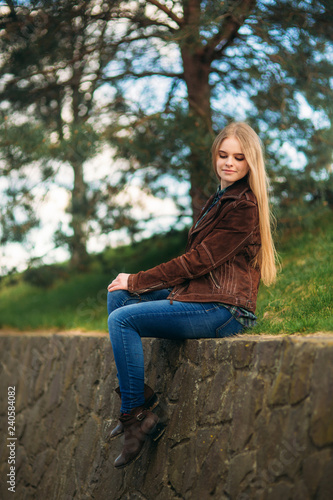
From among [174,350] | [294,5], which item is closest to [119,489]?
[174,350]

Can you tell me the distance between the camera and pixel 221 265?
9.64ft

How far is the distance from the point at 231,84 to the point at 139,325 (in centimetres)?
433

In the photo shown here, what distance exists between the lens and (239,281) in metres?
2.92

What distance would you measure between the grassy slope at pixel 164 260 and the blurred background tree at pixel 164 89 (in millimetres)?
486

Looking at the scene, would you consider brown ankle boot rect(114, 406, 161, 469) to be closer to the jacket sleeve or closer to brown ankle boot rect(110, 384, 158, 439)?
brown ankle boot rect(110, 384, 158, 439)

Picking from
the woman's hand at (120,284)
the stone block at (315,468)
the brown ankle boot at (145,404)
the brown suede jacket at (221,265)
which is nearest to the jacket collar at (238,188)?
the brown suede jacket at (221,265)

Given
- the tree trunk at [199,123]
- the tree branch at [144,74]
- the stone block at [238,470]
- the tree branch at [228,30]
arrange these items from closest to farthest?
the stone block at [238,470], the tree branch at [228,30], the tree trunk at [199,123], the tree branch at [144,74]

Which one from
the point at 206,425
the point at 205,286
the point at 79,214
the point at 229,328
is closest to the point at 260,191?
→ the point at 205,286

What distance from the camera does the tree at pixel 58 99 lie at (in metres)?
5.43

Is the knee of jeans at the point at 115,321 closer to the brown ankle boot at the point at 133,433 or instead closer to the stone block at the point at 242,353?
the brown ankle boot at the point at 133,433

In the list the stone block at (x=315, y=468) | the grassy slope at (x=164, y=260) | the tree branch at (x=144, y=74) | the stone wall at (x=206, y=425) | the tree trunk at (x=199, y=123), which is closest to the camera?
the stone block at (x=315, y=468)

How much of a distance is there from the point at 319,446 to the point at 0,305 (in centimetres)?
825

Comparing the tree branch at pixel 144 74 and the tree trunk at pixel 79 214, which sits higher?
the tree branch at pixel 144 74

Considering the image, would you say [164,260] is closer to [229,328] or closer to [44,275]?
[44,275]
